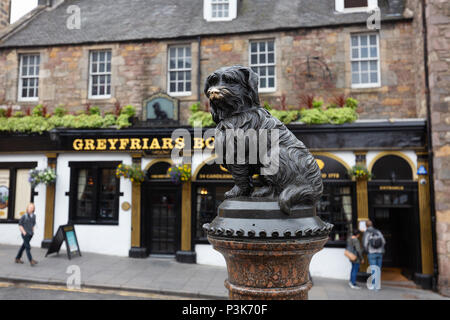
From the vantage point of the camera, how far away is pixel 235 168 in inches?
106

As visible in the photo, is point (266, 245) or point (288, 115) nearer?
point (266, 245)

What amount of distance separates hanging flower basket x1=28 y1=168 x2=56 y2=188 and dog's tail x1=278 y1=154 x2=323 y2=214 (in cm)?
1026

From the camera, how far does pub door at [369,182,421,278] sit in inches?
364

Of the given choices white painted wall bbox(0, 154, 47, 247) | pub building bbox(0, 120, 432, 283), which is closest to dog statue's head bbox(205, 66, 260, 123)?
pub building bbox(0, 120, 432, 283)

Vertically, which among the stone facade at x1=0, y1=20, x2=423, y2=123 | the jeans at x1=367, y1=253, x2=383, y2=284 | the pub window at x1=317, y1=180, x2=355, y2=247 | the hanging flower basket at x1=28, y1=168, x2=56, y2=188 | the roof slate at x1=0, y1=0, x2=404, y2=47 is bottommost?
the jeans at x1=367, y1=253, x2=383, y2=284

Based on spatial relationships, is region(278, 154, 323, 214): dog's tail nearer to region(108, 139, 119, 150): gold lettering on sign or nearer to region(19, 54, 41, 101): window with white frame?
region(108, 139, 119, 150): gold lettering on sign

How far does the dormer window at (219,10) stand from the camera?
453 inches

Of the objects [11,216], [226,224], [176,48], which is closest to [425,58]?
[176,48]

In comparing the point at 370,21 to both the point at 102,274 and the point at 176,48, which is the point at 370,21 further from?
the point at 102,274

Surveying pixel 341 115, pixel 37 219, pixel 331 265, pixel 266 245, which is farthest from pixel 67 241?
pixel 266 245

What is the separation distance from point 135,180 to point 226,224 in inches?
336

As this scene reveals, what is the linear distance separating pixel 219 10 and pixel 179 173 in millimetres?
5985

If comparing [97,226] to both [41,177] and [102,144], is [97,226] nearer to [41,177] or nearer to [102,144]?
[41,177]

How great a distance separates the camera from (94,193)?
1123 centimetres
